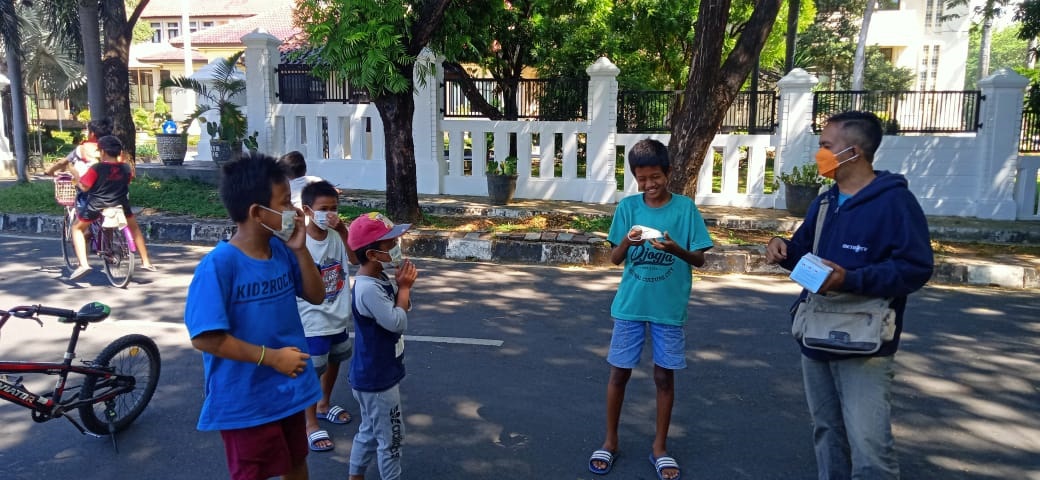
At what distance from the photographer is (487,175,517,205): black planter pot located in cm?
1288

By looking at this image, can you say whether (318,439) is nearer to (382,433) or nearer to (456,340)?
(382,433)

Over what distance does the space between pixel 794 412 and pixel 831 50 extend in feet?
108

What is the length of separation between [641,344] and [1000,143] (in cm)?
1065

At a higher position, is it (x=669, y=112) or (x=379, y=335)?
(x=669, y=112)

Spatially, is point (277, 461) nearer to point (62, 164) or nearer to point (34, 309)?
point (34, 309)

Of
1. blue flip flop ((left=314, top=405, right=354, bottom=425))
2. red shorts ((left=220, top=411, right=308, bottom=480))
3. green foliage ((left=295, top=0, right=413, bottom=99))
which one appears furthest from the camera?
green foliage ((left=295, top=0, right=413, bottom=99))

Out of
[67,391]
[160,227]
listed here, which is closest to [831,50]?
[160,227]

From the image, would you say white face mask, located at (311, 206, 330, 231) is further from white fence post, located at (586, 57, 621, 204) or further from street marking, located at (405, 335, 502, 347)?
white fence post, located at (586, 57, 621, 204)

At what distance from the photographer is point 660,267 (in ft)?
12.9

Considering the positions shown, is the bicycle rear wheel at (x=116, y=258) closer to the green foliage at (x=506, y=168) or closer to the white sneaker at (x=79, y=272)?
the white sneaker at (x=79, y=272)

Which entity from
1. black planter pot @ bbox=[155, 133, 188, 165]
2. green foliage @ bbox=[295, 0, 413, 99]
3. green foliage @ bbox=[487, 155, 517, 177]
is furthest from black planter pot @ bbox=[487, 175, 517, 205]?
black planter pot @ bbox=[155, 133, 188, 165]

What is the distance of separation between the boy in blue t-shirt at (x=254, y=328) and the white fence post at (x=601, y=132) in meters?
10.9

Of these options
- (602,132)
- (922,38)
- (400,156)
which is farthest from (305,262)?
(922,38)

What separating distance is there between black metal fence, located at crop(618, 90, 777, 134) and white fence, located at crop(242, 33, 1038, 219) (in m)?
0.29
